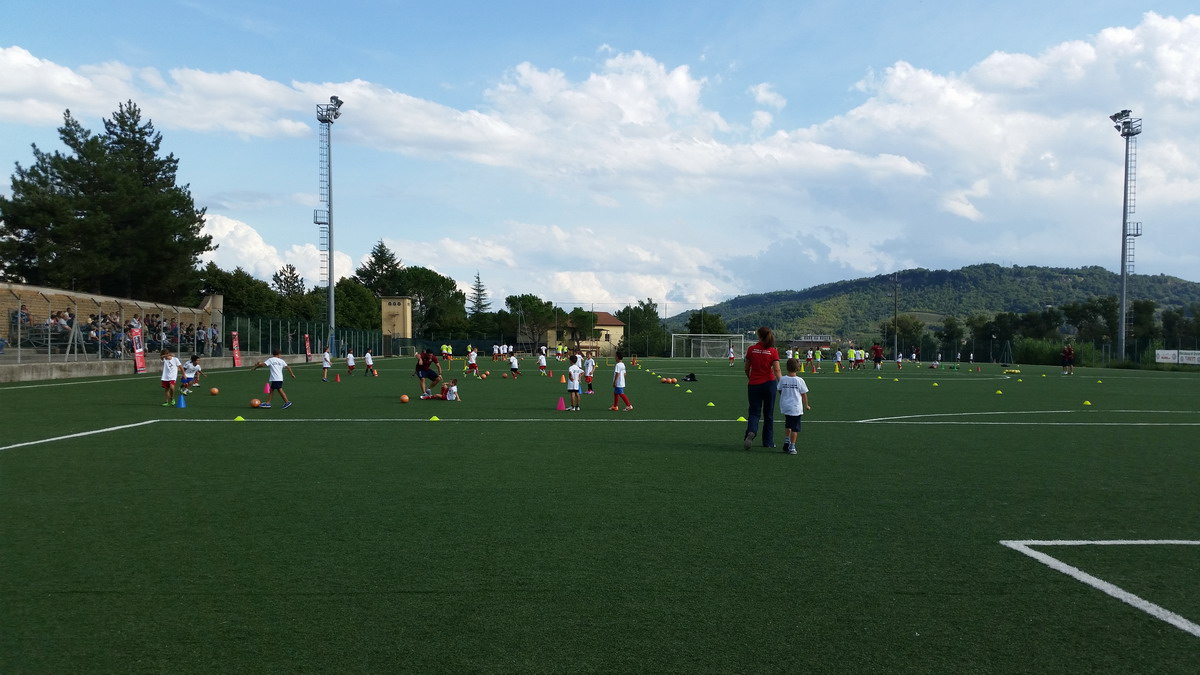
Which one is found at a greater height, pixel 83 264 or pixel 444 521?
pixel 83 264

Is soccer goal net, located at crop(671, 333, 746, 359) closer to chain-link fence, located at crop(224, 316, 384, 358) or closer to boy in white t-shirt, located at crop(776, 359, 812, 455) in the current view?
chain-link fence, located at crop(224, 316, 384, 358)

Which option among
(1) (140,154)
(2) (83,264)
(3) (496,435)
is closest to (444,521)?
(3) (496,435)

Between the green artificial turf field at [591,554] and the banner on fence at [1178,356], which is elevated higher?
the banner on fence at [1178,356]

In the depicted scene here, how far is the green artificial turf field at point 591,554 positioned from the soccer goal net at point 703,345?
231ft

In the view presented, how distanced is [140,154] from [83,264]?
49.2ft

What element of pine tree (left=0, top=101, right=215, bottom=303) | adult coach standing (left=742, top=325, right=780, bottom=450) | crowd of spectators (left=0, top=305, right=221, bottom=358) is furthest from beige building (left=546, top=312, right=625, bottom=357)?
adult coach standing (left=742, top=325, right=780, bottom=450)

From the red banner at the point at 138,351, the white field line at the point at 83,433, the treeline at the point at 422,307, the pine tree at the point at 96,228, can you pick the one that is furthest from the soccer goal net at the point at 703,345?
the white field line at the point at 83,433

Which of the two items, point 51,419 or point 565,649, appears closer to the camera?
point 565,649

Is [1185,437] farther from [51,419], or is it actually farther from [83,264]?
[83,264]

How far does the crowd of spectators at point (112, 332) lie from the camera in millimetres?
28109

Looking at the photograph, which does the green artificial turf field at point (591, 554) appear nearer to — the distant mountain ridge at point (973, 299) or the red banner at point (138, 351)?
the red banner at point (138, 351)

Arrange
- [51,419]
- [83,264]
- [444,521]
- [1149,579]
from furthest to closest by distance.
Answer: [83,264] < [51,419] < [444,521] < [1149,579]

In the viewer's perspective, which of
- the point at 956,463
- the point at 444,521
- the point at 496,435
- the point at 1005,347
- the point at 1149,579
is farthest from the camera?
the point at 1005,347

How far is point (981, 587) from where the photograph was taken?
17.1 feet
